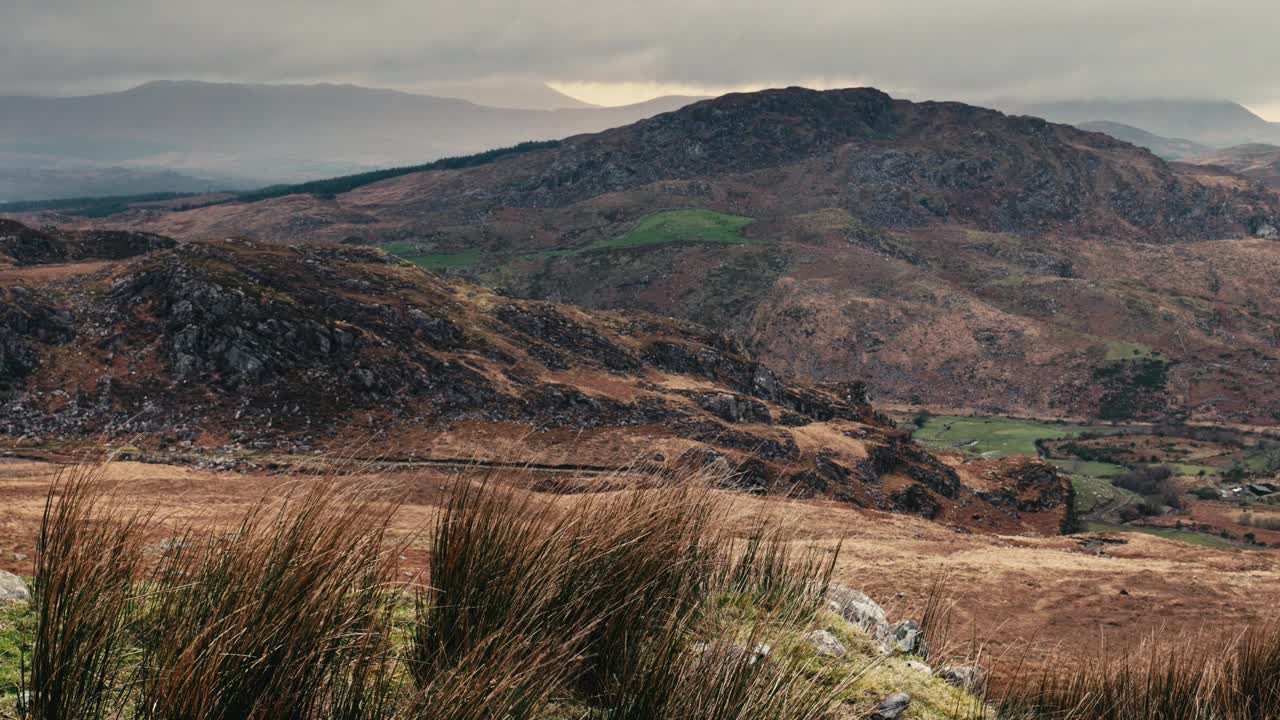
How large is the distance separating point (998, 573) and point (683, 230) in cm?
14385

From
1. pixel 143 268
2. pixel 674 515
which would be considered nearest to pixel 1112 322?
pixel 143 268

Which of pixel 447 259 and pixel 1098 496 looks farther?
pixel 447 259

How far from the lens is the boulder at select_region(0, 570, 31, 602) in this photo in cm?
830

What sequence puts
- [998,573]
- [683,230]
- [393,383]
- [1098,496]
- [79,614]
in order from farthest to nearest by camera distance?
1. [683,230]
2. [1098,496]
3. [393,383]
4. [998,573]
5. [79,614]

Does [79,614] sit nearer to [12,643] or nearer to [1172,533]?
[12,643]

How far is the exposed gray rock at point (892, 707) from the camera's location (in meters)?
7.18

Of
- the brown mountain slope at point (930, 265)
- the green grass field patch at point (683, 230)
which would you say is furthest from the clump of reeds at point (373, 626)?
the green grass field patch at point (683, 230)

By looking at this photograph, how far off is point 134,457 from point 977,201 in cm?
19299

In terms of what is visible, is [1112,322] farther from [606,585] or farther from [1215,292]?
[606,585]

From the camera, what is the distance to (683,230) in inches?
6447

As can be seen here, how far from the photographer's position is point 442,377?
47781mm

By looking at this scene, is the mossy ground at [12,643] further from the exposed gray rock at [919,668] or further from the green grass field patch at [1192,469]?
the green grass field patch at [1192,469]

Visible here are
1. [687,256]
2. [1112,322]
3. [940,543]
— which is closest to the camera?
[940,543]

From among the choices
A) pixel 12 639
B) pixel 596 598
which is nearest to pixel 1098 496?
pixel 596 598
